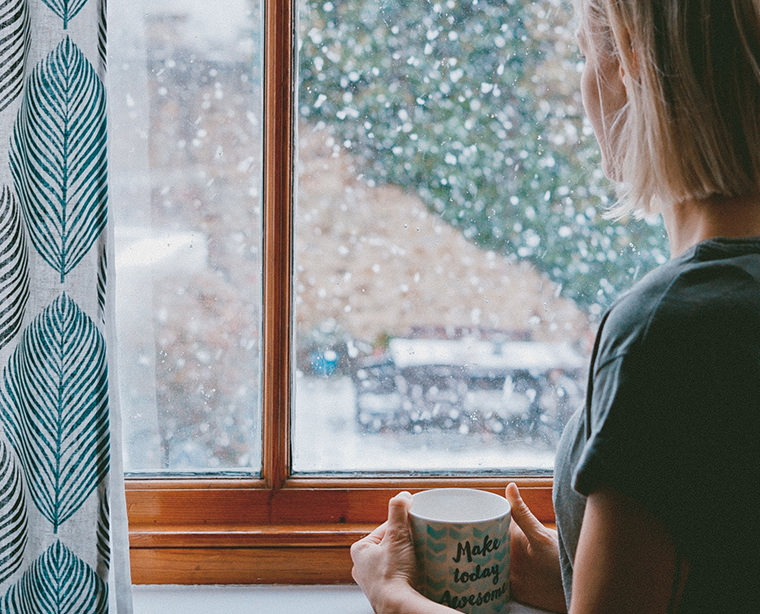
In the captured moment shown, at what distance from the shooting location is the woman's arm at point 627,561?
486 mm

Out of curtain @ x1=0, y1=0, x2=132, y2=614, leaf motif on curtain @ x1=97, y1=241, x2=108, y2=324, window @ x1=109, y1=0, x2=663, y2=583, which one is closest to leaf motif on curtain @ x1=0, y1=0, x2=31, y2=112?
curtain @ x1=0, y1=0, x2=132, y2=614

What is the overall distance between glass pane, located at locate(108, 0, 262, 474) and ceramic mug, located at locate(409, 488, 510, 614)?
0.41m

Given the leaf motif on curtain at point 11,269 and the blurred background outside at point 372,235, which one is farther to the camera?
the blurred background outside at point 372,235

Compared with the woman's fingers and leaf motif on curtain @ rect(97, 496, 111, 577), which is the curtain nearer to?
leaf motif on curtain @ rect(97, 496, 111, 577)

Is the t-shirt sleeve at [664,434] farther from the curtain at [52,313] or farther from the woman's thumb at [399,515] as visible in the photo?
the curtain at [52,313]

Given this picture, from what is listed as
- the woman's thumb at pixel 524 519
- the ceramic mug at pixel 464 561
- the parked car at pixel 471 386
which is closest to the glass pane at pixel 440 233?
the parked car at pixel 471 386

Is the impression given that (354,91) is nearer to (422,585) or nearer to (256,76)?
(256,76)

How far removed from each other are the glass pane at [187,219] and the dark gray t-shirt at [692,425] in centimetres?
67

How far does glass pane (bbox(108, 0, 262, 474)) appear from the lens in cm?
104

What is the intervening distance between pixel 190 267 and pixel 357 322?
26 centimetres

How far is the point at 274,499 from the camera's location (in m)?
1.04

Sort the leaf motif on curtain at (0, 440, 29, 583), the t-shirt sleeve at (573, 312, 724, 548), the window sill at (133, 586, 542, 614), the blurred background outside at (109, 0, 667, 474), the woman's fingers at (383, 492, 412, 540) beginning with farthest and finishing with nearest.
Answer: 1. the blurred background outside at (109, 0, 667, 474)
2. the window sill at (133, 586, 542, 614)
3. the woman's fingers at (383, 492, 412, 540)
4. the leaf motif on curtain at (0, 440, 29, 583)
5. the t-shirt sleeve at (573, 312, 724, 548)

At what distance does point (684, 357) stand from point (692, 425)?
46 millimetres

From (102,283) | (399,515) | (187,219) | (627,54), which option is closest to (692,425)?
(627,54)
